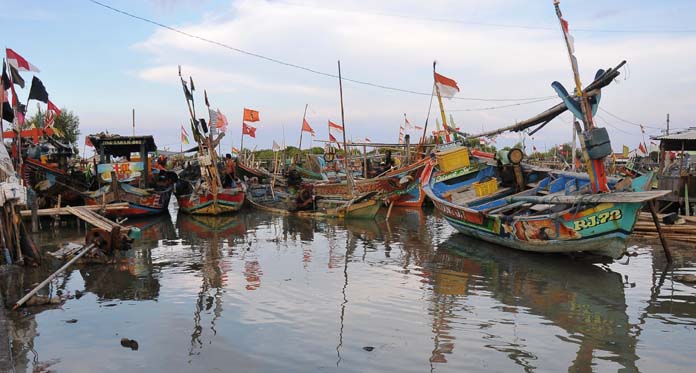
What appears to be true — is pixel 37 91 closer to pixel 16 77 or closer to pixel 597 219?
pixel 16 77

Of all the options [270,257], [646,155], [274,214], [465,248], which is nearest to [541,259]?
[465,248]

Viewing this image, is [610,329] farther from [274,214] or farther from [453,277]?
[274,214]

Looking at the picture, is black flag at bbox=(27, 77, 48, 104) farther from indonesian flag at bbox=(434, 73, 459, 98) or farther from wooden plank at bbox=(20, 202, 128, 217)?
indonesian flag at bbox=(434, 73, 459, 98)

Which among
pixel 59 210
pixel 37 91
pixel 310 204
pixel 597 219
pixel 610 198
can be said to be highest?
pixel 37 91

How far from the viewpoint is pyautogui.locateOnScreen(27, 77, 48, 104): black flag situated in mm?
13602

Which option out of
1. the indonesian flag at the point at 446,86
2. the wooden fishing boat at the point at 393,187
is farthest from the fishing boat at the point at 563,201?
the wooden fishing boat at the point at 393,187

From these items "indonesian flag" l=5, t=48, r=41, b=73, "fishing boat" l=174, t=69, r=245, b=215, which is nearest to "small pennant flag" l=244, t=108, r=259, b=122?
"fishing boat" l=174, t=69, r=245, b=215

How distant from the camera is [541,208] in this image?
1079 cm

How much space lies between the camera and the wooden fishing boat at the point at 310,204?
17422 mm

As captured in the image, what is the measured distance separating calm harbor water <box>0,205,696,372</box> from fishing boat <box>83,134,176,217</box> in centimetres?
585

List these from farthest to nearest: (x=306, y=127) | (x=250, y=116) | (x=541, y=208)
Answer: (x=306, y=127) → (x=250, y=116) → (x=541, y=208)

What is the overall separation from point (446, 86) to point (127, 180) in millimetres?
10991

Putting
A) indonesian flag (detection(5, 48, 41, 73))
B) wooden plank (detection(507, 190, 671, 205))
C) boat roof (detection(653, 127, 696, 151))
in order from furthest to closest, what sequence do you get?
boat roof (detection(653, 127, 696, 151)), indonesian flag (detection(5, 48, 41, 73)), wooden plank (detection(507, 190, 671, 205))

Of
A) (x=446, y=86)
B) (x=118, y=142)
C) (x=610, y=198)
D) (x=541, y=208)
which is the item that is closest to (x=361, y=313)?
(x=610, y=198)
